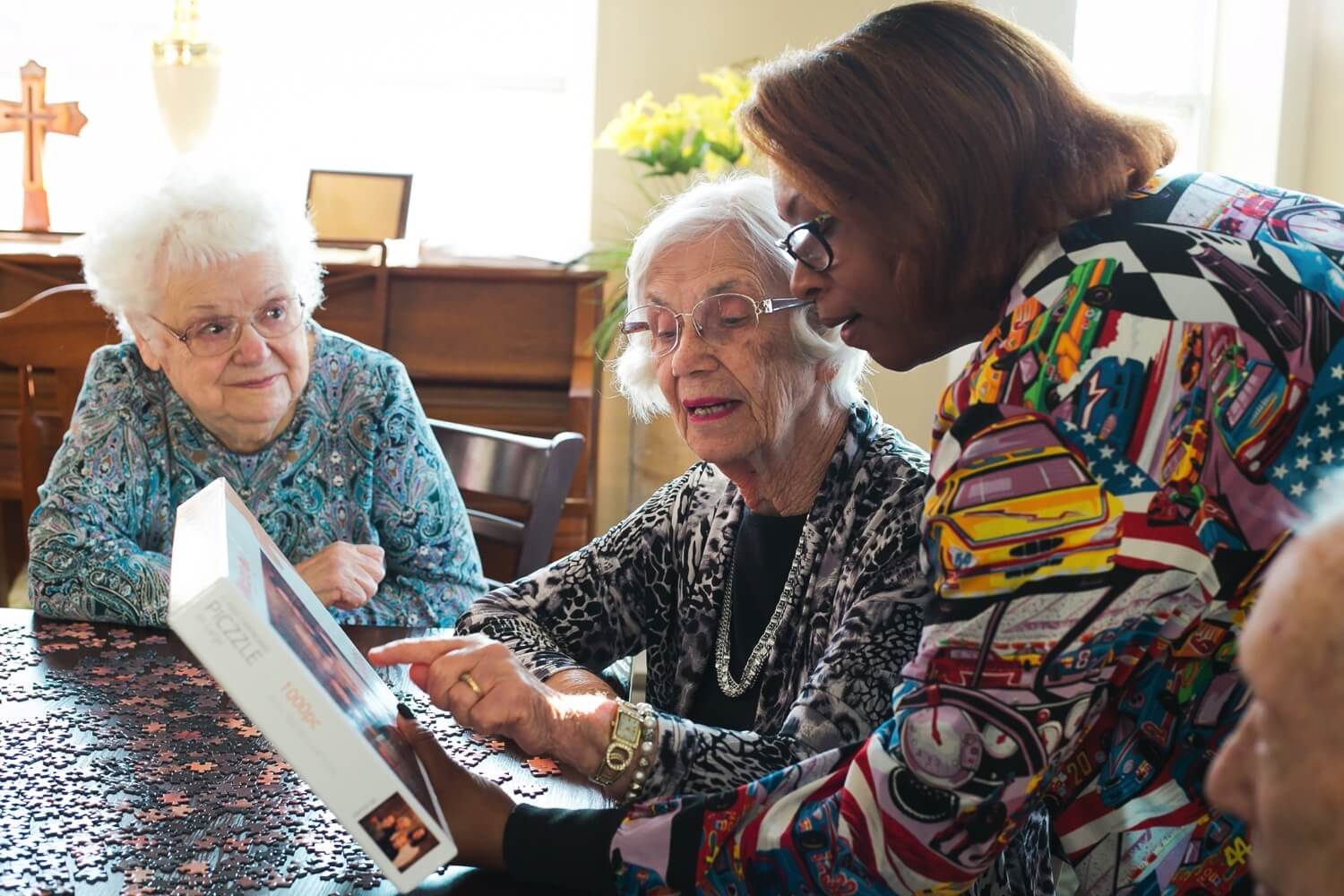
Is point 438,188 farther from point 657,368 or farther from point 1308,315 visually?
point 1308,315


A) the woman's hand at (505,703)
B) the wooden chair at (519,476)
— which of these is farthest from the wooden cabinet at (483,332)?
Result: the woman's hand at (505,703)

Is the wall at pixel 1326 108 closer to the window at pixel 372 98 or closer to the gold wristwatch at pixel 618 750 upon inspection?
the window at pixel 372 98

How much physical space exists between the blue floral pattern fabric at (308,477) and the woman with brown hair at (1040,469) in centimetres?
109

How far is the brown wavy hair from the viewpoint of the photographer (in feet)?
3.91

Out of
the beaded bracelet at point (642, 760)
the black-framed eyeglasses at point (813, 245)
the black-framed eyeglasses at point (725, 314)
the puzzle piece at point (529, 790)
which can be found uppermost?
the black-framed eyeglasses at point (813, 245)

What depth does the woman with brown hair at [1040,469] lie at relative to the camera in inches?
41.9

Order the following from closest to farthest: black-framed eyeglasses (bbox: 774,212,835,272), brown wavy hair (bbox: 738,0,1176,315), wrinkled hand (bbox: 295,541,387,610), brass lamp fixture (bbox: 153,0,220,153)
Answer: brown wavy hair (bbox: 738,0,1176,315)
black-framed eyeglasses (bbox: 774,212,835,272)
wrinkled hand (bbox: 295,541,387,610)
brass lamp fixture (bbox: 153,0,220,153)

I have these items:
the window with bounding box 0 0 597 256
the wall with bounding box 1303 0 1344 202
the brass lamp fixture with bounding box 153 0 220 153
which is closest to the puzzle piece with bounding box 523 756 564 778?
the brass lamp fixture with bounding box 153 0 220 153

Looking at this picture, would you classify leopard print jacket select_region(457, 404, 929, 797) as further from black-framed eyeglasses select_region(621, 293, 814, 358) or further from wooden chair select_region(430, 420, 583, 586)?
wooden chair select_region(430, 420, 583, 586)

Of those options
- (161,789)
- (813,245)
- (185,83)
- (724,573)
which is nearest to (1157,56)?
(185,83)

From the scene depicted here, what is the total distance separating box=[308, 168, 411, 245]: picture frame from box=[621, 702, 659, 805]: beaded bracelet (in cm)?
348

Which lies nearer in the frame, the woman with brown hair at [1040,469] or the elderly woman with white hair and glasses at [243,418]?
the woman with brown hair at [1040,469]

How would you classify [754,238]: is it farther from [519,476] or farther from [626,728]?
[519,476]

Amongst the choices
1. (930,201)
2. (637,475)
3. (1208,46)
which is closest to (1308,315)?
(930,201)
